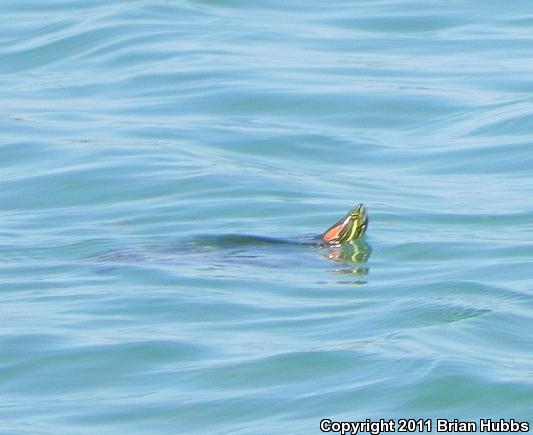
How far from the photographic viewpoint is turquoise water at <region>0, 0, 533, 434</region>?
6.50 meters

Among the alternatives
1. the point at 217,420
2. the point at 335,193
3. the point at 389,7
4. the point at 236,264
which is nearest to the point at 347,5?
the point at 389,7

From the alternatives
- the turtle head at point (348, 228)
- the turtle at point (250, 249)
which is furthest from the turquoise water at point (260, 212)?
the turtle head at point (348, 228)

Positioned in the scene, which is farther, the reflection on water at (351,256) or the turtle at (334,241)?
the turtle at (334,241)

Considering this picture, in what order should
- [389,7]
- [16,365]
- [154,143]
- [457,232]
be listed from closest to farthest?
[16,365] < [457,232] < [154,143] < [389,7]

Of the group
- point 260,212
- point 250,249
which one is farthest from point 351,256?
point 260,212

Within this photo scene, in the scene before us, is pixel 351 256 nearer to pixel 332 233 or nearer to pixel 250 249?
pixel 332 233

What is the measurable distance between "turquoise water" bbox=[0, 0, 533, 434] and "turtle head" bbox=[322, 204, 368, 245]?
128mm

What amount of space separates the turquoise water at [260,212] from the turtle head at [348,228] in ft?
0.42

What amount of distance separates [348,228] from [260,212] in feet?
3.77

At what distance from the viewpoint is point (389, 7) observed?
16250 mm

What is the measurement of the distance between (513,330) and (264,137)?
4.64m

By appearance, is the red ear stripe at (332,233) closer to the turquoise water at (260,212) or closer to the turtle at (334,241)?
the turtle at (334,241)

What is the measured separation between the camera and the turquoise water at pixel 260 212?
6500 mm

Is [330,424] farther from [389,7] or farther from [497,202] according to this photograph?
[389,7]
